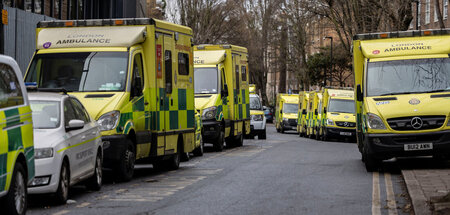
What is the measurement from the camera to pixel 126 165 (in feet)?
48.4

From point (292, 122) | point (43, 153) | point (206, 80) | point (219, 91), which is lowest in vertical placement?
point (292, 122)

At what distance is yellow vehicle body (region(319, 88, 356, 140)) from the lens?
36.4 m

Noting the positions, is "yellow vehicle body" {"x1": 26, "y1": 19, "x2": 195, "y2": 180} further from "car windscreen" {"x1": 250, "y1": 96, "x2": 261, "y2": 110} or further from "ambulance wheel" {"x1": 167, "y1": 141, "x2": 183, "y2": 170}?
"car windscreen" {"x1": 250, "y1": 96, "x2": 261, "y2": 110}

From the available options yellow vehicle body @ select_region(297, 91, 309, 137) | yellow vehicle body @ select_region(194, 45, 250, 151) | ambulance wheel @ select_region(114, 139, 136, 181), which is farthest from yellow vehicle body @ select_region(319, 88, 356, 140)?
ambulance wheel @ select_region(114, 139, 136, 181)

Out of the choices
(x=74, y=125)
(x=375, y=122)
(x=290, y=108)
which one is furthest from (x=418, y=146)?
(x=290, y=108)

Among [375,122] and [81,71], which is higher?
[81,71]

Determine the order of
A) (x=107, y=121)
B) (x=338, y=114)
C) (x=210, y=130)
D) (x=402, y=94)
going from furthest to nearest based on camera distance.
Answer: (x=338, y=114) → (x=210, y=130) → (x=402, y=94) → (x=107, y=121)

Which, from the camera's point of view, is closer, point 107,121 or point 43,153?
point 43,153

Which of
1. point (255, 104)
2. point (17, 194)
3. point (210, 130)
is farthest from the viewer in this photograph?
point (255, 104)

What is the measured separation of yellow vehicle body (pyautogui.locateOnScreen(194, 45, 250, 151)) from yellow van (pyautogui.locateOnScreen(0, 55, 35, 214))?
14637mm

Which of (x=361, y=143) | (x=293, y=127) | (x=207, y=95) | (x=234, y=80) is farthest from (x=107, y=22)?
(x=293, y=127)

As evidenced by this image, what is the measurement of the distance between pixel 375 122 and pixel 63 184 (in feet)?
24.0

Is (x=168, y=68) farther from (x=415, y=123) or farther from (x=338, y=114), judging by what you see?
(x=338, y=114)

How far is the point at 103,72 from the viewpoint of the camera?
15453mm
